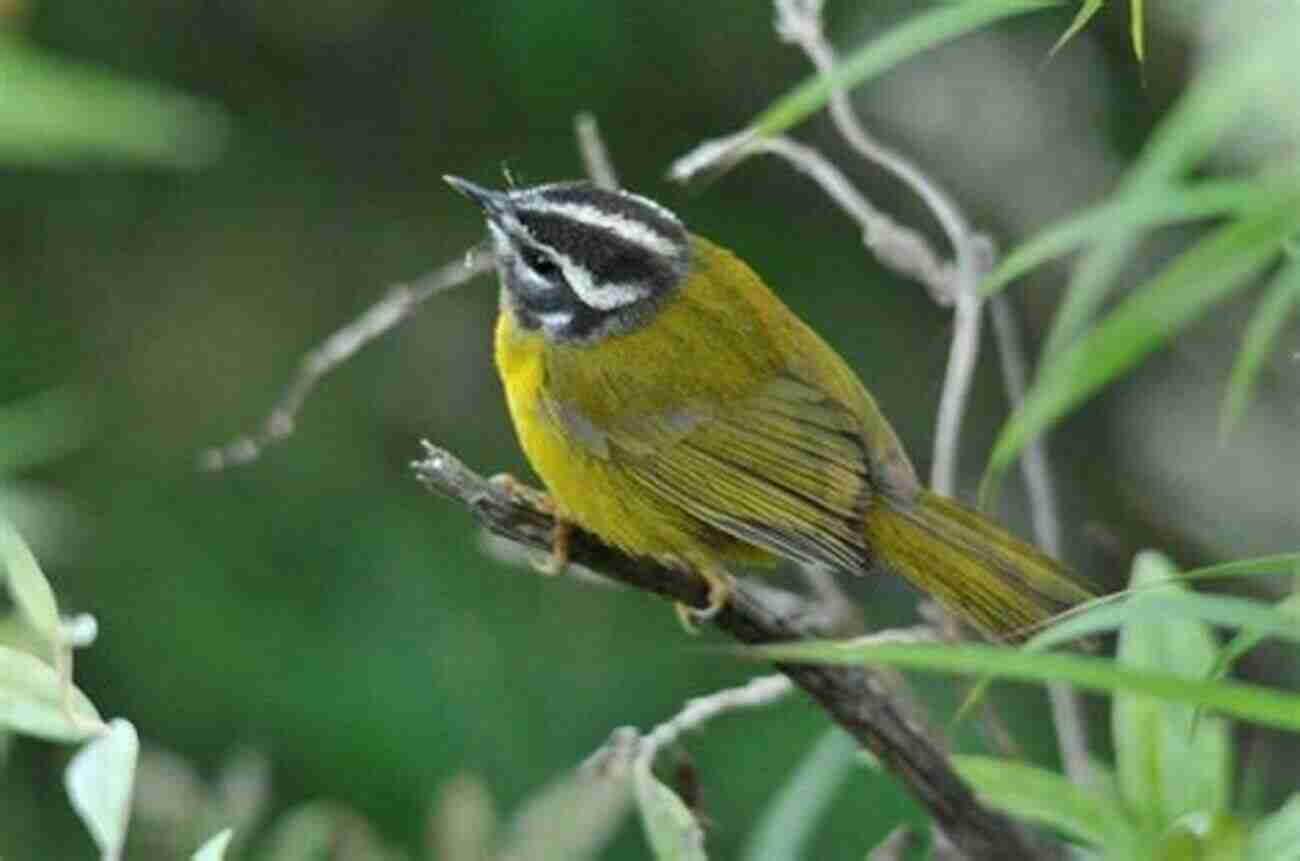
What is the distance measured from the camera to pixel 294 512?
6191mm

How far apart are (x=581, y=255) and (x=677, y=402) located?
0.21m

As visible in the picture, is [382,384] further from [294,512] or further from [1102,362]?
[1102,362]

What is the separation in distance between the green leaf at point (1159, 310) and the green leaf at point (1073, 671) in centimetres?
13

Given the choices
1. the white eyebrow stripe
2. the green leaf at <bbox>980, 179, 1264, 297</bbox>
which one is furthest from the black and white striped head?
the green leaf at <bbox>980, 179, 1264, 297</bbox>

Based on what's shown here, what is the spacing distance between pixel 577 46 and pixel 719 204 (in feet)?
1.90

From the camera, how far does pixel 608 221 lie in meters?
3.82

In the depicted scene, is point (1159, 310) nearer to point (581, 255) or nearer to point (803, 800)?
point (803, 800)

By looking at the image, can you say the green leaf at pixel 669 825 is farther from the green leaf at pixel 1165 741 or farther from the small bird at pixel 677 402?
the small bird at pixel 677 402

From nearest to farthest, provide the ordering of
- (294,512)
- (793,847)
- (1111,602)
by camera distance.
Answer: (1111,602)
(793,847)
(294,512)

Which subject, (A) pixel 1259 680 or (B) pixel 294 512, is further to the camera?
(B) pixel 294 512

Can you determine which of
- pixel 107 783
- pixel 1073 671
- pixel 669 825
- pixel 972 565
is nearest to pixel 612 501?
pixel 972 565

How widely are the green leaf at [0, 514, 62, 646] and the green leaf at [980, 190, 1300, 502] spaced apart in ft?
2.38

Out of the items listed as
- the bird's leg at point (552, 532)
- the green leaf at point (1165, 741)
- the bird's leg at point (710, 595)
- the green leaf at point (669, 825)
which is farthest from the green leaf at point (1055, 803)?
the bird's leg at point (552, 532)

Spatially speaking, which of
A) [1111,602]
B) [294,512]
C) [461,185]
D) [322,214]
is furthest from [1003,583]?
[322,214]
